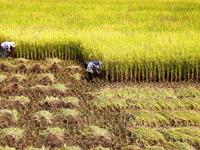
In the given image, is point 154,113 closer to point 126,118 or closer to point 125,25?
point 126,118

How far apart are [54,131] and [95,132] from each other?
22.8 inches

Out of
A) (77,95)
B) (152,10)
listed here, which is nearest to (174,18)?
(152,10)

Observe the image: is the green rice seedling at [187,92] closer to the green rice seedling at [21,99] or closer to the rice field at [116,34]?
the rice field at [116,34]

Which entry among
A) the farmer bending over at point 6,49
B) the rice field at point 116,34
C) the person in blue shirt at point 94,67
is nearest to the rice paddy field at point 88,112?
the person in blue shirt at point 94,67

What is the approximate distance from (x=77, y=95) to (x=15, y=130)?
186 cm

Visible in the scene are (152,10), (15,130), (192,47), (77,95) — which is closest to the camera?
(15,130)

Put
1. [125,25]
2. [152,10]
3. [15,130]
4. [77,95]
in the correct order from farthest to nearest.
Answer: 1. [152,10]
2. [125,25]
3. [77,95]
4. [15,130]

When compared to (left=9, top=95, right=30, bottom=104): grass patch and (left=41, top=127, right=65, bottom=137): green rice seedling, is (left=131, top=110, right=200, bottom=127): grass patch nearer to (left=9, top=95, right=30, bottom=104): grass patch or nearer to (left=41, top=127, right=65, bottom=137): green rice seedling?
(left=41, top=127, right=65, bottom=137): green rice seedling

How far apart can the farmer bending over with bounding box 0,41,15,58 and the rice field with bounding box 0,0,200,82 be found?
15 centimetres

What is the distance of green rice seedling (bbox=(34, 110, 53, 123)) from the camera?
7.93m

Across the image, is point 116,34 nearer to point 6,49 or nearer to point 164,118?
point 6,49

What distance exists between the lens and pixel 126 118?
805 centimetres

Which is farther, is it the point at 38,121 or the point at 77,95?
the point at 77,95

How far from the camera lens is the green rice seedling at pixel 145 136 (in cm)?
724
